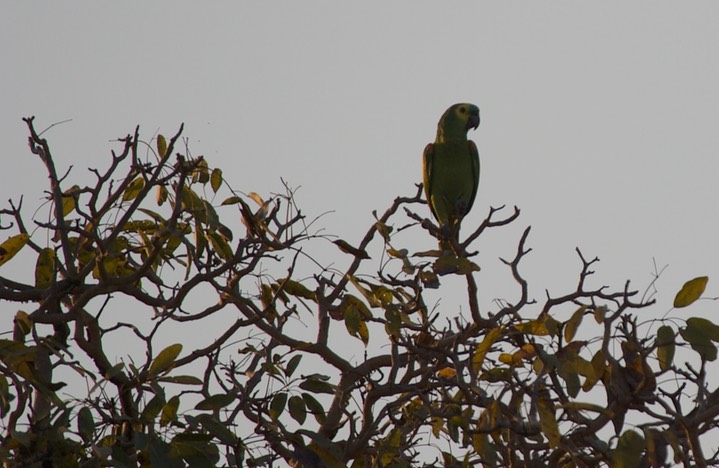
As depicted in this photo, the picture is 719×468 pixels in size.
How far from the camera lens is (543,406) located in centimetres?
279

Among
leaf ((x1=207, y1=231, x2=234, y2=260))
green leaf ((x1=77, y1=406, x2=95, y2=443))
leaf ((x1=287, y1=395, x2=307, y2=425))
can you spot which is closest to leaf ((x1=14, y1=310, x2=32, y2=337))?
green leaf ((x1=77, y1=406, x2=95, y2=443))

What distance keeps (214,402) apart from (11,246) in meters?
1.00

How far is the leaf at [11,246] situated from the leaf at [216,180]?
2.45ft

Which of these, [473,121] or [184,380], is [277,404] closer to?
[184,380]

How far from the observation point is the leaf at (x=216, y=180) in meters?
4.12

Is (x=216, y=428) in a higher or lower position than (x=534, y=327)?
lower

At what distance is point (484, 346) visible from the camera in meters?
3.14

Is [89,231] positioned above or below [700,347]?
above

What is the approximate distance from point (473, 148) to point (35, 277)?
356cm

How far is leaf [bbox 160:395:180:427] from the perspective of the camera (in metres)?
3.34

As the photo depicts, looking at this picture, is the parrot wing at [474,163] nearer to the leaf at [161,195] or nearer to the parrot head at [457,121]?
the parrot head at [457,121]

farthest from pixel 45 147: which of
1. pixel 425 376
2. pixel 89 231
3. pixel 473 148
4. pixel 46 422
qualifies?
pixel 473 148

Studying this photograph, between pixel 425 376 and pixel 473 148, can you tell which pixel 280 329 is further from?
pixel 473 148

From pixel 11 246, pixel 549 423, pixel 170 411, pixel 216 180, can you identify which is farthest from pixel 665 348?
pixel 11 246
